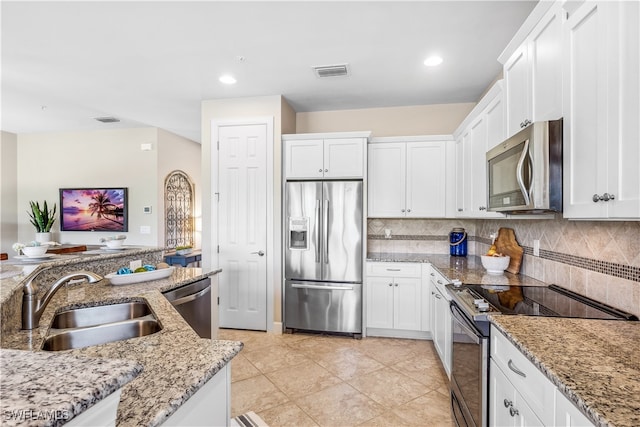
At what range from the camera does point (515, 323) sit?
1431mm

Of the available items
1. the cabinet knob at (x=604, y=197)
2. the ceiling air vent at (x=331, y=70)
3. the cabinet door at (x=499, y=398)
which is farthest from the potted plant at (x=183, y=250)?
the cabinet knob at (x=604, y=197)

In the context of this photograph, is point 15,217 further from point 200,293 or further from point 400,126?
point 400,126

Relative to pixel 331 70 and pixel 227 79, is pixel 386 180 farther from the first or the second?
pixel 227 79

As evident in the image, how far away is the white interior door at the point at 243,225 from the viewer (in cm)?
385

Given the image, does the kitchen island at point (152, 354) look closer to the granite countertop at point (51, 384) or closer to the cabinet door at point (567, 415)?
the granite countertop at point (51, 384)

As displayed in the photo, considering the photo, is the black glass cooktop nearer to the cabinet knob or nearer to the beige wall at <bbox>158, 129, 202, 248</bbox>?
the cabinet knob

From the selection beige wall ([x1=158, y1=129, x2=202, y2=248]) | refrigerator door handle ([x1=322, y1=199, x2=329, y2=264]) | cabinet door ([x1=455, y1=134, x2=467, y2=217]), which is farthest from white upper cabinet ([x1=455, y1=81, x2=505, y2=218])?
beige wall ([x1=158, y1=129, x2=202, y2=248])

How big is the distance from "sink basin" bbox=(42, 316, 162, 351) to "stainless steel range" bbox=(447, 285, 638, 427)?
147 cm

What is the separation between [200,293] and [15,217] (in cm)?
563

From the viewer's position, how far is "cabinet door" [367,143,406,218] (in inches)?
149

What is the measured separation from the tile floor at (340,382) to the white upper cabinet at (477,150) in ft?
4.62

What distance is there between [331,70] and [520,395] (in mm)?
2862

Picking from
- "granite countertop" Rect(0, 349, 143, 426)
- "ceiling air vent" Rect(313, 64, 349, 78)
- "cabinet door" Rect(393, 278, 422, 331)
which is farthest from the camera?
"cabinet door" Rect(393, 278, 422, 331)

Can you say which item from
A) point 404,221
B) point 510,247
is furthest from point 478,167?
point 404,221
